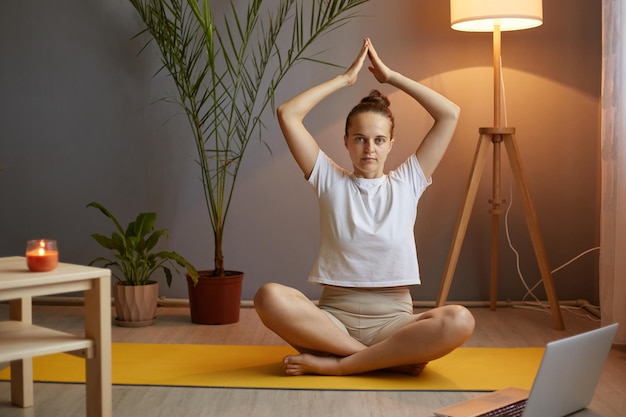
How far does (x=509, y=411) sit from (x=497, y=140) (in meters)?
1.56

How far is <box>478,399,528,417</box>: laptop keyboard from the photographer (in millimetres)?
2387

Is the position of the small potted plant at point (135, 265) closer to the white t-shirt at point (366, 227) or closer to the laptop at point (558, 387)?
the white t-shirt at point (366, 227)

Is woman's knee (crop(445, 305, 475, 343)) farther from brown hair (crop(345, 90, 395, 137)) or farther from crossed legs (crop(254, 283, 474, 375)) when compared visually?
brown hair (crop(345, 90, 395, 137))

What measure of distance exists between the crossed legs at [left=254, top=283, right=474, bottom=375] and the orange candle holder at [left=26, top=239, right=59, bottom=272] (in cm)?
80

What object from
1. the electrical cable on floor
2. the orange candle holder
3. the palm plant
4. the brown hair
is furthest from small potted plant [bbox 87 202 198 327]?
the electrical cable on floor

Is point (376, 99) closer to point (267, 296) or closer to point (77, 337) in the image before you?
point (267, 296)

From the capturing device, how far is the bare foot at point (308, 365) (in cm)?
283

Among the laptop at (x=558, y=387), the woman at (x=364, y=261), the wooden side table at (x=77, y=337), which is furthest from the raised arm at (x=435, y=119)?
the wooden side table at (x=77, y=337)

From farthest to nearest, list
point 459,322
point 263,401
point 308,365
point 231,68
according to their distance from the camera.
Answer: point 231,68 < point 308,365 < point 459,322 < point 263,401

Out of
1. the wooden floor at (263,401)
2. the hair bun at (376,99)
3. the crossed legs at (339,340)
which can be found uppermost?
the hair bun at (376,99)

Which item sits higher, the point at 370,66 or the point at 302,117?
the point at 370,66

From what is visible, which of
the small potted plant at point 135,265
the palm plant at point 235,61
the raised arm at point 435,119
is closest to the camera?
the raised arm at point 435,119

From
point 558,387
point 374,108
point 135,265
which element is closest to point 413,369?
point 558,387

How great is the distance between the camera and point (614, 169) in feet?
10.7
